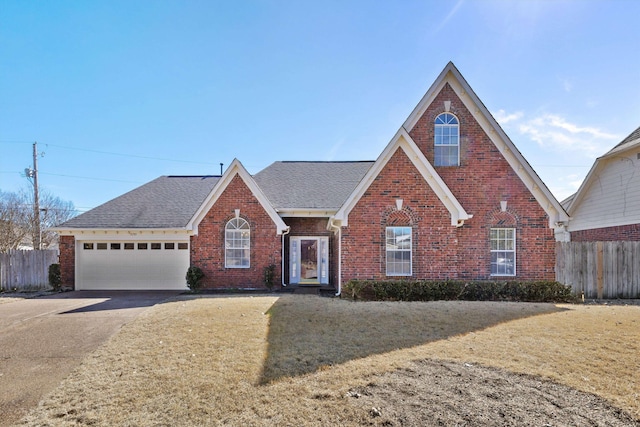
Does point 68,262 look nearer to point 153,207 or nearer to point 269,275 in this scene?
point 153,207

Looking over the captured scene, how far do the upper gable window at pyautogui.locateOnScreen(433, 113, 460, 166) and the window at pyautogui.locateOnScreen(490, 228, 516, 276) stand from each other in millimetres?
3330

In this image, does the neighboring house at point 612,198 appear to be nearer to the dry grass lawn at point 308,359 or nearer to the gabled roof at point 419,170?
the dry grass lawn at point 308,359

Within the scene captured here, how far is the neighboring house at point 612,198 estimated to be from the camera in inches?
605

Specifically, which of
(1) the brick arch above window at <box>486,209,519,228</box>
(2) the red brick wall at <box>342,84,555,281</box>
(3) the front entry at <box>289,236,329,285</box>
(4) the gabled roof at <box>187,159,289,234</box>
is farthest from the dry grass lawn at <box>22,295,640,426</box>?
(3) the front entry at <box>289,236,329,285</box>

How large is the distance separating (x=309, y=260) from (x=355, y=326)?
8866 millimetres

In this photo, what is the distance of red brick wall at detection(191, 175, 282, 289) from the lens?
604 inches

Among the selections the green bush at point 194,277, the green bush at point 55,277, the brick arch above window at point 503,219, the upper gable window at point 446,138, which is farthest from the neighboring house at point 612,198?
the green bush at point 55,277

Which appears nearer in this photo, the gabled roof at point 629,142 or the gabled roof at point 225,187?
the gabled roof at point 629,142

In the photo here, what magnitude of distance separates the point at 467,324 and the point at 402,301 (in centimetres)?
349

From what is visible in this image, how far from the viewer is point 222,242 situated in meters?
15.5

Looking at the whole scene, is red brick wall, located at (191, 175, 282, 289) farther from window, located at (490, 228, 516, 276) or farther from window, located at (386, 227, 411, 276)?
window, located at (490, 228, 516, 276)

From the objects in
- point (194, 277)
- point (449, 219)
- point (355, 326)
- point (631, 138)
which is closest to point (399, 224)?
point (449, 219)

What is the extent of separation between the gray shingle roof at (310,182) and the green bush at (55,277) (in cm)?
974

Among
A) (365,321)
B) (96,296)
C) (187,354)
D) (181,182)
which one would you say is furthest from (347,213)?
(181,182)
